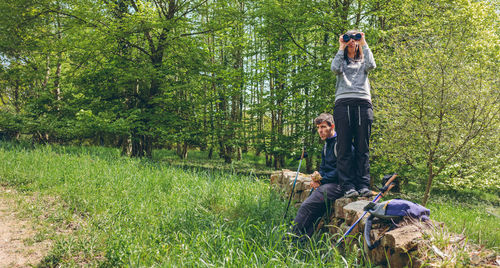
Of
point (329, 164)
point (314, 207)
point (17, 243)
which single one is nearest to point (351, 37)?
point (329, 164)

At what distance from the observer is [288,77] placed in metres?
9.01

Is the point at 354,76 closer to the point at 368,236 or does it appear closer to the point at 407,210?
the point at 407,210

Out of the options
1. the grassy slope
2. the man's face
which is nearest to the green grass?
the grassy slope

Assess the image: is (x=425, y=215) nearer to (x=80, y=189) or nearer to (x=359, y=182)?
(x=359, y=182)

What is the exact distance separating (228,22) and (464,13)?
21.3 ft

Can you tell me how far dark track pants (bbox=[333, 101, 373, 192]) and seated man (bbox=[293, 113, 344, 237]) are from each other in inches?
5.5

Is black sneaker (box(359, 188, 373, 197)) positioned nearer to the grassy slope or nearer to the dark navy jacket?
the dark navy jacket

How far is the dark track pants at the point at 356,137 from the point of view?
9.77ft

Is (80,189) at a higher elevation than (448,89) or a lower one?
lower

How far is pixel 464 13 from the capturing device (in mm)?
4598

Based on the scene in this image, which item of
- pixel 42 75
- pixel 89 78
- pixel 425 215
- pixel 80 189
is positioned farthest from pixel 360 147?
pixel 42 75

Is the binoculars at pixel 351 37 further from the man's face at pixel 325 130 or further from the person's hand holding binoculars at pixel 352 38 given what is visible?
the man's face at pixel 325 130

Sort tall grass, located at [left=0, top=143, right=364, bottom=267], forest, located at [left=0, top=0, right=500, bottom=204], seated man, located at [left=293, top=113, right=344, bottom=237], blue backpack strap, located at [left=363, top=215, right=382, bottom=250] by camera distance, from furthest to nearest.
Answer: forest, located at [left=0, top=0, right=500, bottom=204]
seated man, located at [left=293, top=113, right=344, bottom=237]
tall grass, located at [left=0, top=143, right=364, bottom=267]
blue backpack strap, located at [left=363, top=215, right=382, bottom=250]

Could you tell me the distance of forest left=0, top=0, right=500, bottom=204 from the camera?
465 cm
